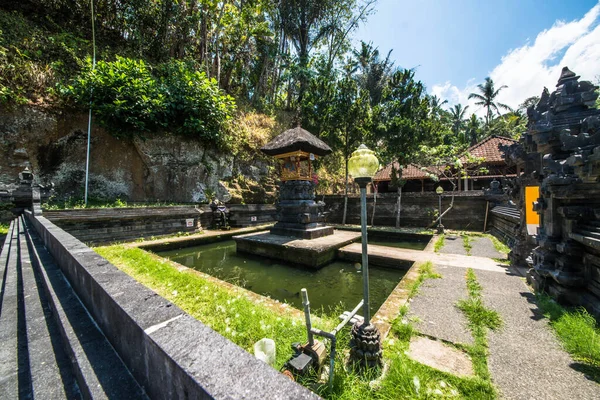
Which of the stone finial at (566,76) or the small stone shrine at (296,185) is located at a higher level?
the stone finial at (566,76)

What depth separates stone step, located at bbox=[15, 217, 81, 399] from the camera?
36.8 inches

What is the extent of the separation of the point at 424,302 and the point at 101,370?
10.7 ft

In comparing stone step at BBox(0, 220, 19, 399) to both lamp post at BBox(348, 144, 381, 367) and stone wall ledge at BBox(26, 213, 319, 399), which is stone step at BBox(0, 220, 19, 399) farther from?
lamp post at BBox(348, 144, 381, 367)

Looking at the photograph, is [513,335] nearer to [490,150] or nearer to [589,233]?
[589,233]

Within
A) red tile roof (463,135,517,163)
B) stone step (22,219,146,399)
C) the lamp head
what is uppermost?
red tile roof (463,135,517,163)

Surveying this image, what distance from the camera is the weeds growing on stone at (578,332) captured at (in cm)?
183

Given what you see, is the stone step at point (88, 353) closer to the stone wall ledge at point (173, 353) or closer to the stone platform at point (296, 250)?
the stone wall ledge at point (173, 353)

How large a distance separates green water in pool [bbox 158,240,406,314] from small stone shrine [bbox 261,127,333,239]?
163 cm

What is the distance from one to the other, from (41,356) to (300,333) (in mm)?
1796

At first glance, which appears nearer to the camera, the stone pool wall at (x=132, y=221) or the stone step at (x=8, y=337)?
the stone step at (x=8, y=337)

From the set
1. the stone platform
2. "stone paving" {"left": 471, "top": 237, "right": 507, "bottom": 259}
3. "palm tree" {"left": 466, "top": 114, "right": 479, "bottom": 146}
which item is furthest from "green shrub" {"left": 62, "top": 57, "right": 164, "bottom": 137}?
"palm tree" {"left": 466, "top": 114, "right": 479, "bottom": 146}

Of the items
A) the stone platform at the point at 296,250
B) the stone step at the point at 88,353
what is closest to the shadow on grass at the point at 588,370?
the stone step at the point at 88,353

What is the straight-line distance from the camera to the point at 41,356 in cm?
110

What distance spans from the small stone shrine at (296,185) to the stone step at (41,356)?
562cm
